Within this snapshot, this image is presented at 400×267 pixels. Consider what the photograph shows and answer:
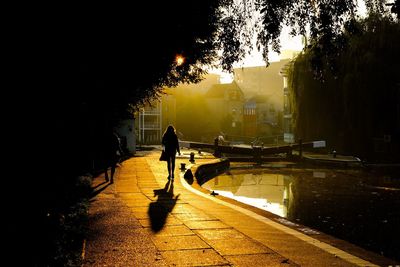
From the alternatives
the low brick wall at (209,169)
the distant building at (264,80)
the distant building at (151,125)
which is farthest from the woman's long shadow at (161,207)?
the distant building at (264,80)

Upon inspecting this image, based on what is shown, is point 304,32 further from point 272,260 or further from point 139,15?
point 272,260

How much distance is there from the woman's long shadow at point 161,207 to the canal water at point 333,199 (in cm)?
263

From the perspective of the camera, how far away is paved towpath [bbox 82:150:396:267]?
539cm

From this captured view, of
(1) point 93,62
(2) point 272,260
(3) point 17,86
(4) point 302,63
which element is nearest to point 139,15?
(1) point 93,62

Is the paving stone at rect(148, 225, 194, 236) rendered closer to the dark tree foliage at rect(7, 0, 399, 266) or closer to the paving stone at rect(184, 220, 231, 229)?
the paving stone at rect(184, 220, 231, 229)

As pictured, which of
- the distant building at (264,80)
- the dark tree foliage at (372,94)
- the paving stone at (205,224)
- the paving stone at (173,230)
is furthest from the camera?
the distant building at (264,80)

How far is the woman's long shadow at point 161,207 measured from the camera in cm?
761

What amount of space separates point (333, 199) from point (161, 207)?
7.49m

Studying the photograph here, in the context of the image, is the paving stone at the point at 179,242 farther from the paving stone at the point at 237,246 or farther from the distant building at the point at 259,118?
the distant building at the point at 259,118

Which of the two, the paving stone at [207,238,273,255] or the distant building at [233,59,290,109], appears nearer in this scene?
the paving stone at [207,238,273,255]

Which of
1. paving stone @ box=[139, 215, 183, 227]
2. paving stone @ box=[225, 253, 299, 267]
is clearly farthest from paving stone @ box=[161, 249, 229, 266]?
paving stone @ box=[139, 215, 183, 227]

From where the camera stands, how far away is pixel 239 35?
641 cm

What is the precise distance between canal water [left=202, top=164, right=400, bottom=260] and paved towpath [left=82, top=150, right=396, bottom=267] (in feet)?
5.60

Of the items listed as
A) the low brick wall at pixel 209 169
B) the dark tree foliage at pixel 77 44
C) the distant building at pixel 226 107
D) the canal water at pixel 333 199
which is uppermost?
the distant building at pixel 226 107
